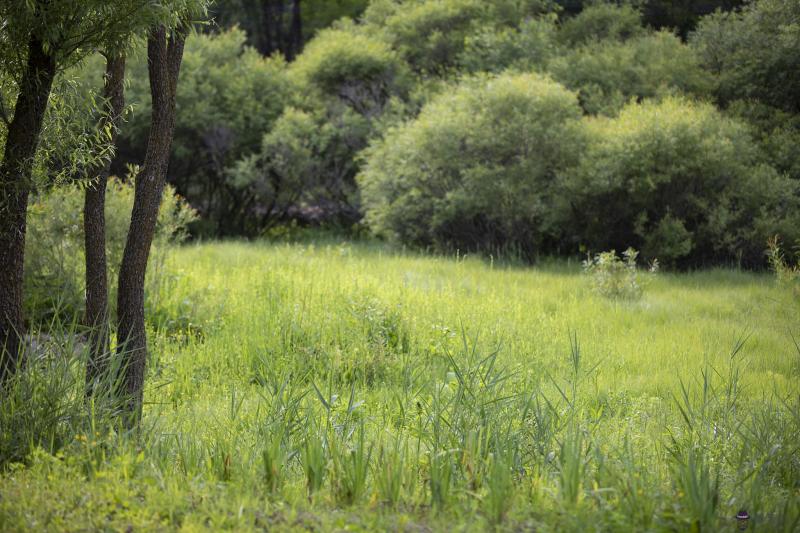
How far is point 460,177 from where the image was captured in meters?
13.4

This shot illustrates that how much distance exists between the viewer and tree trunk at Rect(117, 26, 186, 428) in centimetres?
473

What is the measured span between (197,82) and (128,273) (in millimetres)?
13880

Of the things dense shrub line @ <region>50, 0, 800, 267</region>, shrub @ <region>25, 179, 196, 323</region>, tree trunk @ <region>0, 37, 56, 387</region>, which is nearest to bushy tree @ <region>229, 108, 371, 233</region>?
dense shrub line @ <region>50, 0, 800, 267</region>

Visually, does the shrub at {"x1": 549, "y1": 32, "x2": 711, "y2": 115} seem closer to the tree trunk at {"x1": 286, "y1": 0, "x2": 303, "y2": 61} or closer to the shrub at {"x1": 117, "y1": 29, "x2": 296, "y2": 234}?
the shrub at {"x1": 117, "y1": 29, "x2": 296, "y2": 234}

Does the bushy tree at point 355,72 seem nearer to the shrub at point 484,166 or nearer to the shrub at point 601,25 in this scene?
the shrub at point 484,166

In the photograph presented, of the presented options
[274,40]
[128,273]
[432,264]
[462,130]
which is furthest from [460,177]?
[274,40]

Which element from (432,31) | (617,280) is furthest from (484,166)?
(432,31)

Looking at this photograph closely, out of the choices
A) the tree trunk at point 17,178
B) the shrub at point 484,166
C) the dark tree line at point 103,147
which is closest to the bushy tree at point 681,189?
Result: the shrub at point 484,166

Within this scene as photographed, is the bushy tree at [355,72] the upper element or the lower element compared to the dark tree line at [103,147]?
upper

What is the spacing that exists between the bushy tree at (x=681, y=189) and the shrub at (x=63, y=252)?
701 cm

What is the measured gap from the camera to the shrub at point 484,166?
12641mm

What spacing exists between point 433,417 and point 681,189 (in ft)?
30.9

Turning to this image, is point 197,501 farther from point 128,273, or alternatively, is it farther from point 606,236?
point 606,236

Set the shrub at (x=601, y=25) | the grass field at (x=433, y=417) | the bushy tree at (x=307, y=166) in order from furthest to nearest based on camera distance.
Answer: the shrub at (x=601, y=25)
the bushy tree at (x=307, y=166)
the grass field at (x=433, y=417)
